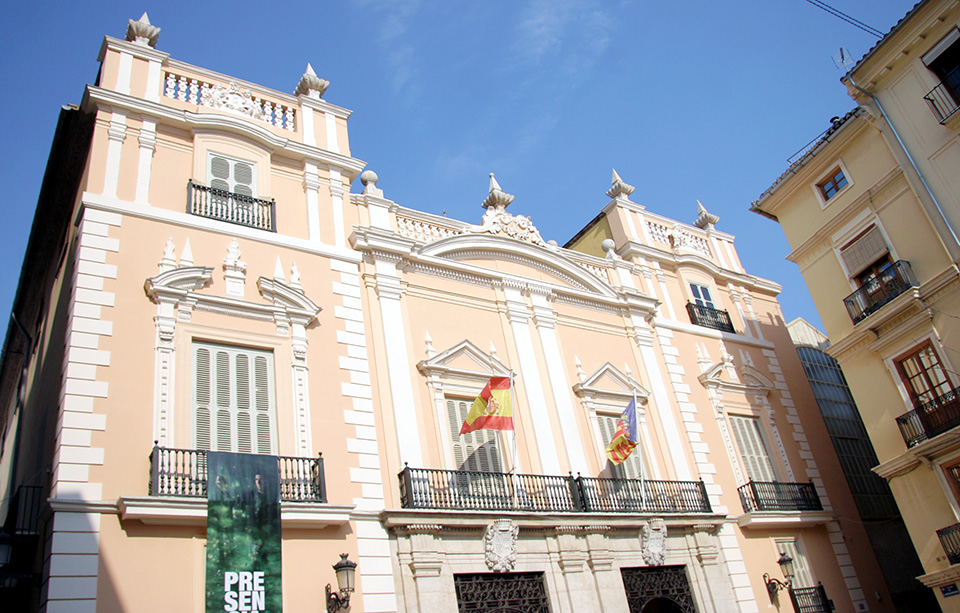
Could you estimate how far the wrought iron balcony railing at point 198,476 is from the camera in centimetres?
1030

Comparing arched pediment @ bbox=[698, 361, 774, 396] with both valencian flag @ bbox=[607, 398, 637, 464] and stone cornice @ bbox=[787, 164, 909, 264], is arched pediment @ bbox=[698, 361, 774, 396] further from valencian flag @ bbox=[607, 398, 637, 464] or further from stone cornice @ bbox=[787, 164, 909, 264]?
valencian flag @ bbox=[607, 398, 637, 464]

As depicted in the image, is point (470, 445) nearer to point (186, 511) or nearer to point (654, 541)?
point (654, 541)

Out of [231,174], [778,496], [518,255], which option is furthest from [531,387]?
[231,174]

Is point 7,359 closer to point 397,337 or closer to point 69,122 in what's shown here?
point 69,122

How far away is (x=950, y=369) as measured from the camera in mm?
14930

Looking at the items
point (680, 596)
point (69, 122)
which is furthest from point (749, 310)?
point (69, 122)

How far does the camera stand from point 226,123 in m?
14.5

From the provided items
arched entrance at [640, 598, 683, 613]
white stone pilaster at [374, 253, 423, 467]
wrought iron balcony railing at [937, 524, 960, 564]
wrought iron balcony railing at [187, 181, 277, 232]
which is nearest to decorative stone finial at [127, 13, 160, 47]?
wrought iron balcony railing at [187, 181, 277, 232]

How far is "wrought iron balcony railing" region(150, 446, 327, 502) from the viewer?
406 inches

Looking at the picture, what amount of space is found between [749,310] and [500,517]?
1213 centimetres

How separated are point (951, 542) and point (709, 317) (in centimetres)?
798

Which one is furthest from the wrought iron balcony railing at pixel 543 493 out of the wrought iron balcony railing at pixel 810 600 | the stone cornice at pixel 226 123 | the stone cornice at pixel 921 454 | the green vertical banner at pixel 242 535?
the stone cornice at pixel 226 123

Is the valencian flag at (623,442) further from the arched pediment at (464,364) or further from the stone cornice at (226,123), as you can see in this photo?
the stone cornice at (226,123)

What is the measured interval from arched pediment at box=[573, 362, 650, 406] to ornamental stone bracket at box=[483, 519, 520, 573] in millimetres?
4249
